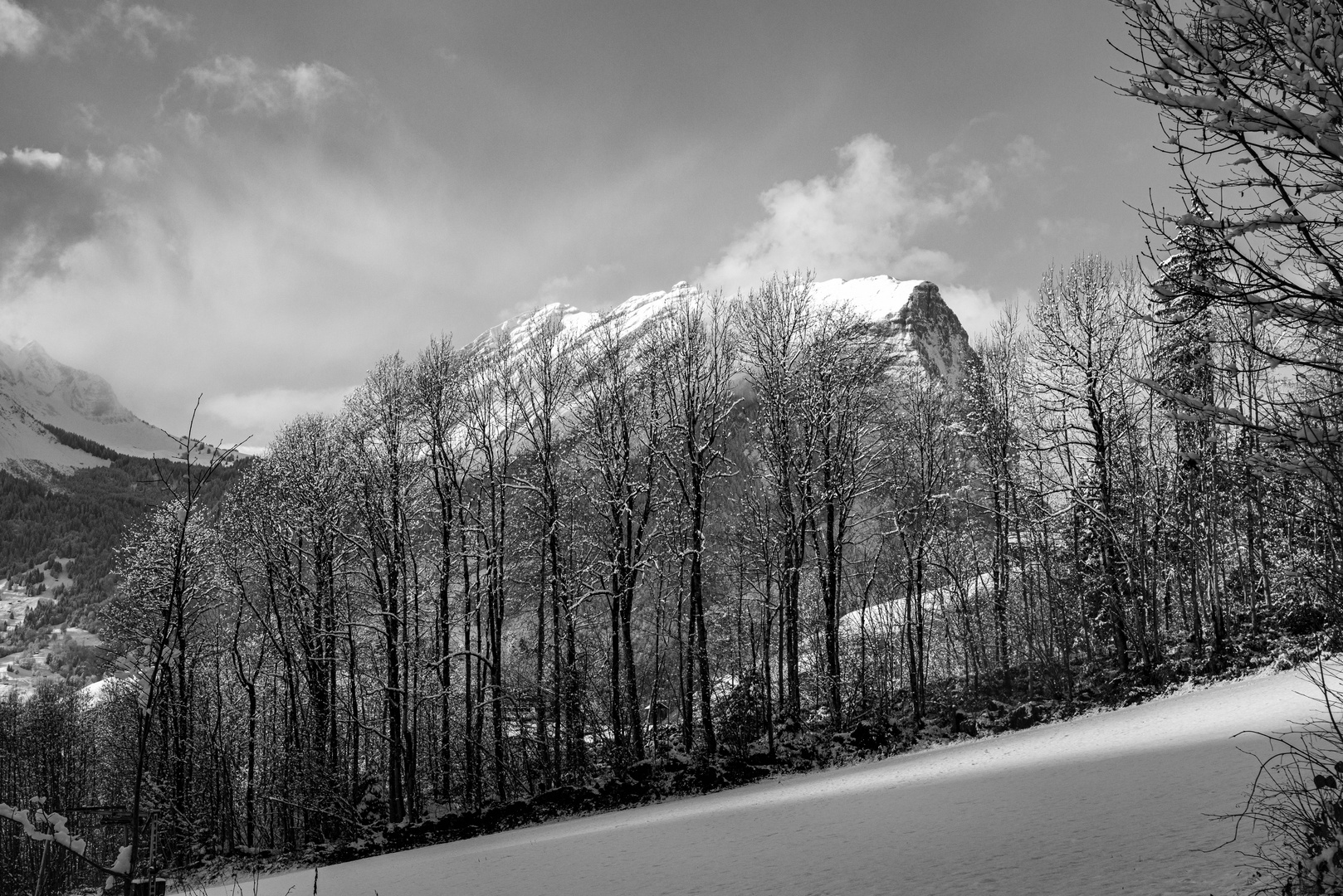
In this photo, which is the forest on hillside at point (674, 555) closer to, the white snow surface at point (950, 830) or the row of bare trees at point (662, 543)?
the row of bare trees at point (662, 543)

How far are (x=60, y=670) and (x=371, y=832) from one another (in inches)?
6949

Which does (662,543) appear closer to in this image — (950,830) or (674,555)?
(674,555)

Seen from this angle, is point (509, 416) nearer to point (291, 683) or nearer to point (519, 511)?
point (519, 511)

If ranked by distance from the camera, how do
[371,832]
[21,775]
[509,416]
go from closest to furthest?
1. [371,832]
2. [509,416]
3. [21,775]

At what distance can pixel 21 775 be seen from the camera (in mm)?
41406

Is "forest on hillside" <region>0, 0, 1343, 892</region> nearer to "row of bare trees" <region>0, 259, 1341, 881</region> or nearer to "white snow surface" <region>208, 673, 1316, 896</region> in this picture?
"row of bare trees" <region>0, 259, 1341, 881</region>

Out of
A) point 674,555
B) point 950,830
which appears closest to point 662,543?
point 674,555

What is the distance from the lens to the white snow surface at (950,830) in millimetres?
6234

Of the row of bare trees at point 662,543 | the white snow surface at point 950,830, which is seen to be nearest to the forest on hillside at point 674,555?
the row of bare trees at point 662,543

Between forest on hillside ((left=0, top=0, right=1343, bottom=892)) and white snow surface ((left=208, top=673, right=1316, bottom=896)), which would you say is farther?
forest on hillside ((left=0, top=0, right=1343, bottom=892))

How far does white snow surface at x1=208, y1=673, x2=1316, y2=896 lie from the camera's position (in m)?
6.23

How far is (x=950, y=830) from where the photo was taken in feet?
27.7

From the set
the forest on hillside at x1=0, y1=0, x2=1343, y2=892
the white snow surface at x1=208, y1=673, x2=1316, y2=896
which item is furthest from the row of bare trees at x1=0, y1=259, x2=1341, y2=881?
the white snow surface at x1=208, y1=673, x2=1316, y2=896

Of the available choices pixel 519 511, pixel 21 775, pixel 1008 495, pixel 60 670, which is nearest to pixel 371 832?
pixel 519 511
